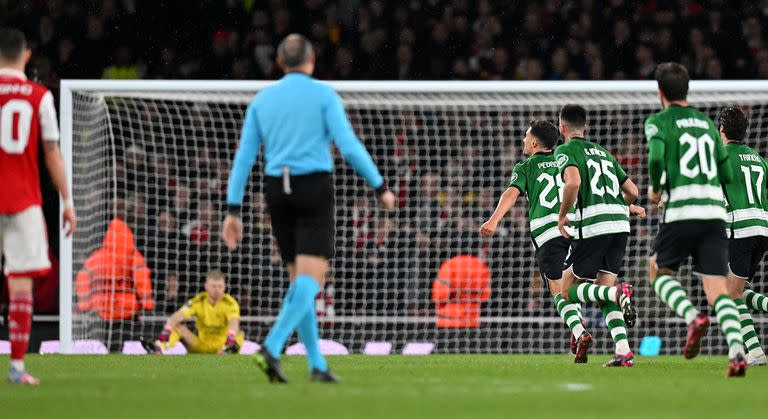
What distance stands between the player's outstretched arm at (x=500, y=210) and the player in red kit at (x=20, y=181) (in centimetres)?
356

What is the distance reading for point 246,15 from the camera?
16797mm

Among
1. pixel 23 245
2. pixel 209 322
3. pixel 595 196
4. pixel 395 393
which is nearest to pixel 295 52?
pixel 23 245

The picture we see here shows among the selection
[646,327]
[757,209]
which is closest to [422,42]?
[646,327]

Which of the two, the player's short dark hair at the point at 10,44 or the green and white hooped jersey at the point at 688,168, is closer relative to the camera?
the player's short dark hair at the point at 10,44

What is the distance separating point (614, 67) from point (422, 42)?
250cm

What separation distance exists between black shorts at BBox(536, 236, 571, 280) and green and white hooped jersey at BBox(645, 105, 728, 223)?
95.4 inches

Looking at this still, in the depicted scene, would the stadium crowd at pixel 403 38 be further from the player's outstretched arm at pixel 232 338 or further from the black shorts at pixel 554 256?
the black shorts at pixel 554 256

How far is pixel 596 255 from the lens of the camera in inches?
344

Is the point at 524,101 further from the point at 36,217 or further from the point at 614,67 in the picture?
the point at 36,217

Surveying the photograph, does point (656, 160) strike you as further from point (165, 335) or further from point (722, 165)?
point (165, 335)

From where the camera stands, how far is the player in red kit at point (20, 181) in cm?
625

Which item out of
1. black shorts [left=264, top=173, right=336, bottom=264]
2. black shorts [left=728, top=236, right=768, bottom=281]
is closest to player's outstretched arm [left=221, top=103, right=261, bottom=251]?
black shorts [left=264, top=173, right=336, bottom=264]

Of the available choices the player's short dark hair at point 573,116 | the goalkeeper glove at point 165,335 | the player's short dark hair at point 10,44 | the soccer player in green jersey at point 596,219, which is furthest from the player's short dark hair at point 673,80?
the goalkeeper glove at point 165,335

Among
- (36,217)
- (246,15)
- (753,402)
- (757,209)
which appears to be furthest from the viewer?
(246,15)
